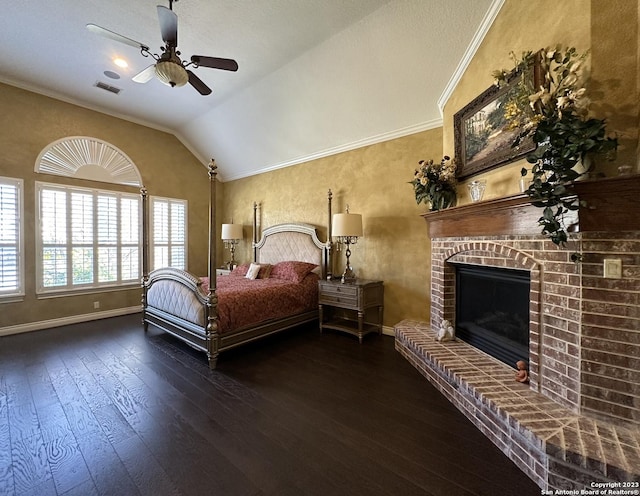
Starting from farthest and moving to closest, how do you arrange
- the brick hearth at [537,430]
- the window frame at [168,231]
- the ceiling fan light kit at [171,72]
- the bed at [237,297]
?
1. the window frame at [168,231]
2. the bed at [237,297]
3. the ceiling fan light kit at [171,72]
4. the brick hearth at [537,430]

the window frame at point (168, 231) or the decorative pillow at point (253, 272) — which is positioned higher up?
the window frame at point (168, 231)

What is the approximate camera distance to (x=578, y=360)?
162cm

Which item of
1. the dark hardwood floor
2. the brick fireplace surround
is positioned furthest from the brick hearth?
the dark hardwood floor

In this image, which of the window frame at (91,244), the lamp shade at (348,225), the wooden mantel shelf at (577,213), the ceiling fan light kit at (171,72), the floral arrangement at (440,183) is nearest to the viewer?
the wooden mantel shelf at (577,213)

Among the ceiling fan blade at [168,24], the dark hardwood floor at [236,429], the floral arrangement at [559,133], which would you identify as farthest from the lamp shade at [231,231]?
the floral arrangement at [559,133]

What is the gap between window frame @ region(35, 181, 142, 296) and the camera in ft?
14.1

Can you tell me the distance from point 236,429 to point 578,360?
2287 millimetres

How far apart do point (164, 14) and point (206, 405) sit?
3.21 metres

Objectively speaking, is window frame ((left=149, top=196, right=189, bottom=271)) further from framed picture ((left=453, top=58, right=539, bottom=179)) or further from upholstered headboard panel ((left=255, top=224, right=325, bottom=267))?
framed picture ((left=453, top=58, right=539, bottom=179))

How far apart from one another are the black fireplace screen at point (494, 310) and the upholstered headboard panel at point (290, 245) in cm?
235

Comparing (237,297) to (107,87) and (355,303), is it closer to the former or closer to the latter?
(355,303)

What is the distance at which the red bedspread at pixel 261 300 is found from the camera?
3171 millimetres

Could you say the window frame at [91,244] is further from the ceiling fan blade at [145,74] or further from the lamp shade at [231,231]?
the ceiling fan blade at [145,74]

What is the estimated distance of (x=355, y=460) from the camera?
5.59ft
